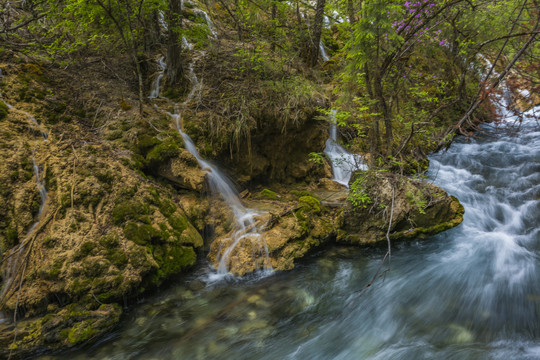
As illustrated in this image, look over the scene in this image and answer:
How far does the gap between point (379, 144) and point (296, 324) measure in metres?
6.27

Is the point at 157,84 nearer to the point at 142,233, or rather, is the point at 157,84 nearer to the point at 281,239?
the point at 142,233

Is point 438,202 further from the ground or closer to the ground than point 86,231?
closer to the ground

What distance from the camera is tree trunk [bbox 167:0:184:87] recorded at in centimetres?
609

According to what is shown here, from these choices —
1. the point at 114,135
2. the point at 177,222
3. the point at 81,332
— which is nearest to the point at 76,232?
the point at 81,332

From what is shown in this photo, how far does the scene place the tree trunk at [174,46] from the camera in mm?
6085

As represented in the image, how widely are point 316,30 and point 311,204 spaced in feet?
21.5

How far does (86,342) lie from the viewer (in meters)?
3.38

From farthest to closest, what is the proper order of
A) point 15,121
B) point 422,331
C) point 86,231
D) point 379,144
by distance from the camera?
point 379,144 → point 15,121 → point 86,231 → point 422,331

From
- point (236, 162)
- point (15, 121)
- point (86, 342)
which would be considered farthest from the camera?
point (236, 162)

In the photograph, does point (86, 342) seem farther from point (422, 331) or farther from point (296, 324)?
point (422, 331)

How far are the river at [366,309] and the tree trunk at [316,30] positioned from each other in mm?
6520

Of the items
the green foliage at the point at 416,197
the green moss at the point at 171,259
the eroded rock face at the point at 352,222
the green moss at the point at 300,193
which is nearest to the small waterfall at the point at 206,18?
the green moss at the point at 300,193

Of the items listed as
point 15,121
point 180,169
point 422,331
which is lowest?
point 422,331

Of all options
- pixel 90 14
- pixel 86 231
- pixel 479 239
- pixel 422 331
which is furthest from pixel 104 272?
pixel 479 239
